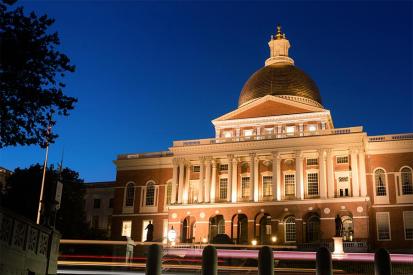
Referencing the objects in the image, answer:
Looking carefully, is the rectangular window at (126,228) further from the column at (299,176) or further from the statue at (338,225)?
the statue at (338,225)

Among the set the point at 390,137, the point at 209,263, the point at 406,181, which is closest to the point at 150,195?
the point at 390,137

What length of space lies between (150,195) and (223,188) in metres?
10.2

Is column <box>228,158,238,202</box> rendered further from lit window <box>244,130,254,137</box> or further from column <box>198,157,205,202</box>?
lit window <box>244,130,254,137</box>

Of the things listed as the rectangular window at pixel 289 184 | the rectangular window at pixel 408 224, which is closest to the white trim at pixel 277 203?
the rectangular window at pixel 289 184

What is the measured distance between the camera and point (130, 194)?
6906 centimetres

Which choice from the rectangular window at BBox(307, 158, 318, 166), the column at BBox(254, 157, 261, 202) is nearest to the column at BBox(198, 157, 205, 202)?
the column at BBox(254, 157, 261, 202)

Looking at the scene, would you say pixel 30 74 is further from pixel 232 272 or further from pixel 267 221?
pixel 267 221

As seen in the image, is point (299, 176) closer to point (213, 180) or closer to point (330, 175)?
point (330, 175)

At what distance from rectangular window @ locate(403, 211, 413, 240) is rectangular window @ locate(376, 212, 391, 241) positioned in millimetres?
1633

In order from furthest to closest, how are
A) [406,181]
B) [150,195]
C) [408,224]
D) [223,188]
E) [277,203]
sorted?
[150,195] < [223,188] < [277,203] < [406,181] < [408,224]

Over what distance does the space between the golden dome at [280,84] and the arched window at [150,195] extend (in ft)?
53.9

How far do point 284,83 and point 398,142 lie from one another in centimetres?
1829

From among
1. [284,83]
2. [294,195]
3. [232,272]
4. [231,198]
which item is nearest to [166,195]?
[231,198]

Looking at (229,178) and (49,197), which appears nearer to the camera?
(49,197)
